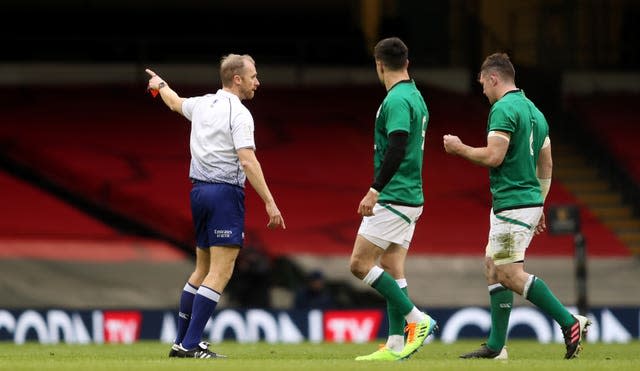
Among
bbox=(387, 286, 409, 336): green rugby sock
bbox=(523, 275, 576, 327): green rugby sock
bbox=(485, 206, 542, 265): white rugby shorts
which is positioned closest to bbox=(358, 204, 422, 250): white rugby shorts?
bbox=(387, 286, 409, 336): green rugby sock

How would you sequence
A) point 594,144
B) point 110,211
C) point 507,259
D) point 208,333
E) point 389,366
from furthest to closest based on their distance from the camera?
point 594,144 < point 110,211 < point 208,333 < point 507,259 < point 389,366

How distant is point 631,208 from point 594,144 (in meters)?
1.75

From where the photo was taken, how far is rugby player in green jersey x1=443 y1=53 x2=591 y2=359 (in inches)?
400

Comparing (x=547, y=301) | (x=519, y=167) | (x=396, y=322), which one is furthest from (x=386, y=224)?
(x=547, y=301)

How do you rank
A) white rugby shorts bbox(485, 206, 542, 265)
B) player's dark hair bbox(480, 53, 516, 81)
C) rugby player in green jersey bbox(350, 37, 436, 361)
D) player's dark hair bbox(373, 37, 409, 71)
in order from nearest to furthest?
rugby player in green jersey bbox(350, 37, 436, 361) < player's dark hair bbox(373, 37, 409, 71) < white rugby shorts bbox(485, 206, 542, 265) < player's dark hair bbox(480, 53, 516, 81)

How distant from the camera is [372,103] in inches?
1024

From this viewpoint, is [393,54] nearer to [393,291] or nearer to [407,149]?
[407,149]

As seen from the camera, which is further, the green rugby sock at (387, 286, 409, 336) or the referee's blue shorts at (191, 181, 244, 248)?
the green rugby sock at (387, 286, 409, 336)

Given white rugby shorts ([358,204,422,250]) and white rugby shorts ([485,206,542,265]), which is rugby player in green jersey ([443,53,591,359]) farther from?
white rugby shorts ([358,204,422,250])

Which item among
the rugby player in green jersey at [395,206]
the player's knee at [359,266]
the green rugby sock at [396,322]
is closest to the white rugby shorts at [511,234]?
the rugby player in green jersey at [395,206]

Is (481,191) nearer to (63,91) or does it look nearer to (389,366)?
(63,91)

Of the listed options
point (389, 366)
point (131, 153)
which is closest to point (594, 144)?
point (131, 153)

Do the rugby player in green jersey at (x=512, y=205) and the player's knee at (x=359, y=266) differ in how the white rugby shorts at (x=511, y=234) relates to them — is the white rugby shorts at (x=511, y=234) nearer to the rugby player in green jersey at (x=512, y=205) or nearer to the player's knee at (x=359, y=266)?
the rugby player in green jersey at (x=512, y=205)

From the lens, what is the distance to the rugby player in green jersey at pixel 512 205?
10164 millimetres
